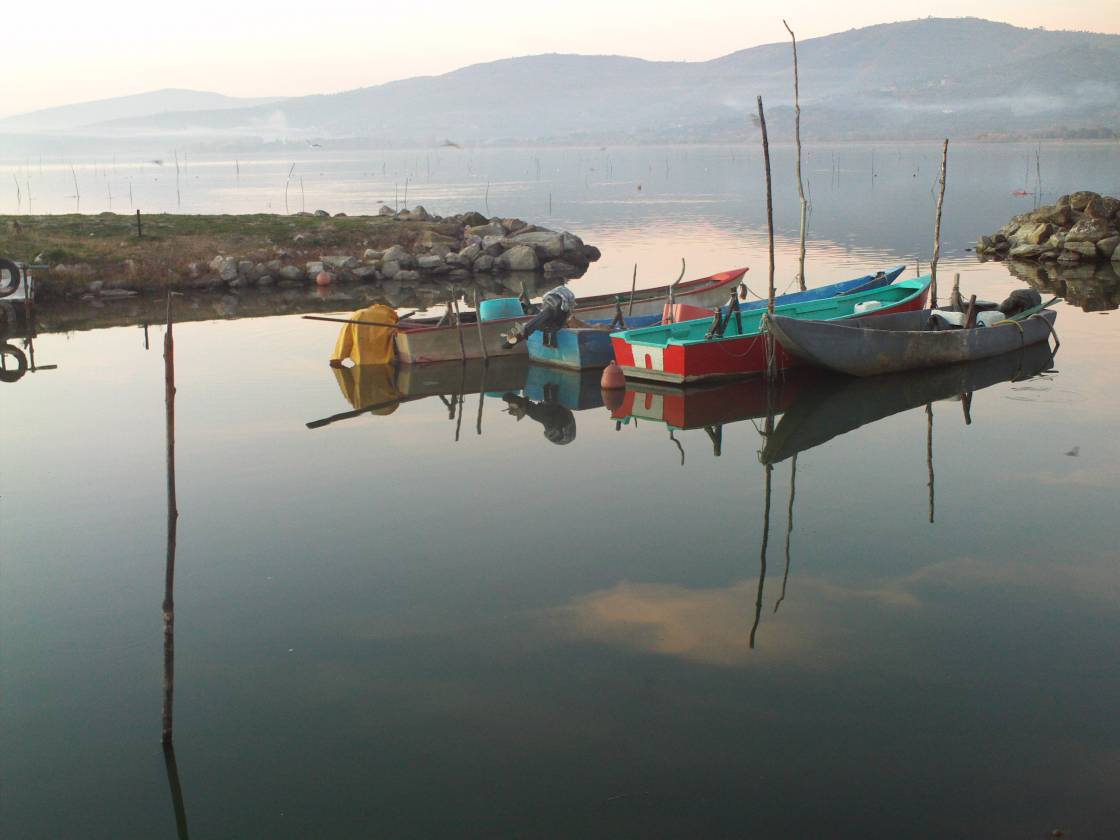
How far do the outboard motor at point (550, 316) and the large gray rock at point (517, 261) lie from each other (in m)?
17.9

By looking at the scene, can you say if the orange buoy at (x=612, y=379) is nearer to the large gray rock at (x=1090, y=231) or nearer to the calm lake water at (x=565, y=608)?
the calm lake water at (x=565, y=608)

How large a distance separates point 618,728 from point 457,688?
148 cm

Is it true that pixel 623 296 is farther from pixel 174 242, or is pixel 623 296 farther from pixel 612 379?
pixel 174 242

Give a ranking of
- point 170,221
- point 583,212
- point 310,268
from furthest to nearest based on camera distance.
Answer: point 583,212, point 170,221, point 310,268

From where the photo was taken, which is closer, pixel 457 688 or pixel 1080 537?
pixel 457 688

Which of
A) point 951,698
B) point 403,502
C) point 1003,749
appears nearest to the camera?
point 1003,749

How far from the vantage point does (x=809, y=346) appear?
1936 centimetres

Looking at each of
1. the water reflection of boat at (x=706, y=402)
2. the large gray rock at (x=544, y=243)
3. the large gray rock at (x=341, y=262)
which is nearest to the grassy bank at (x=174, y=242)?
the large gray rock at (x=341, y=262)

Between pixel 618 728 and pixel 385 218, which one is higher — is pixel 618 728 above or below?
below

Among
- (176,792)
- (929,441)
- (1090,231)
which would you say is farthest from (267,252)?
(176,792)

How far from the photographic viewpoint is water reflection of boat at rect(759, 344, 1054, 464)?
17.4m

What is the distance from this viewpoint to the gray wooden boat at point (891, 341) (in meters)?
19.3

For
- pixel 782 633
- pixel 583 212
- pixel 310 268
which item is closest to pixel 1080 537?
pixel 782 633

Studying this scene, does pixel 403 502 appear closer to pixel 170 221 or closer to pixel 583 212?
pixel 170 221
